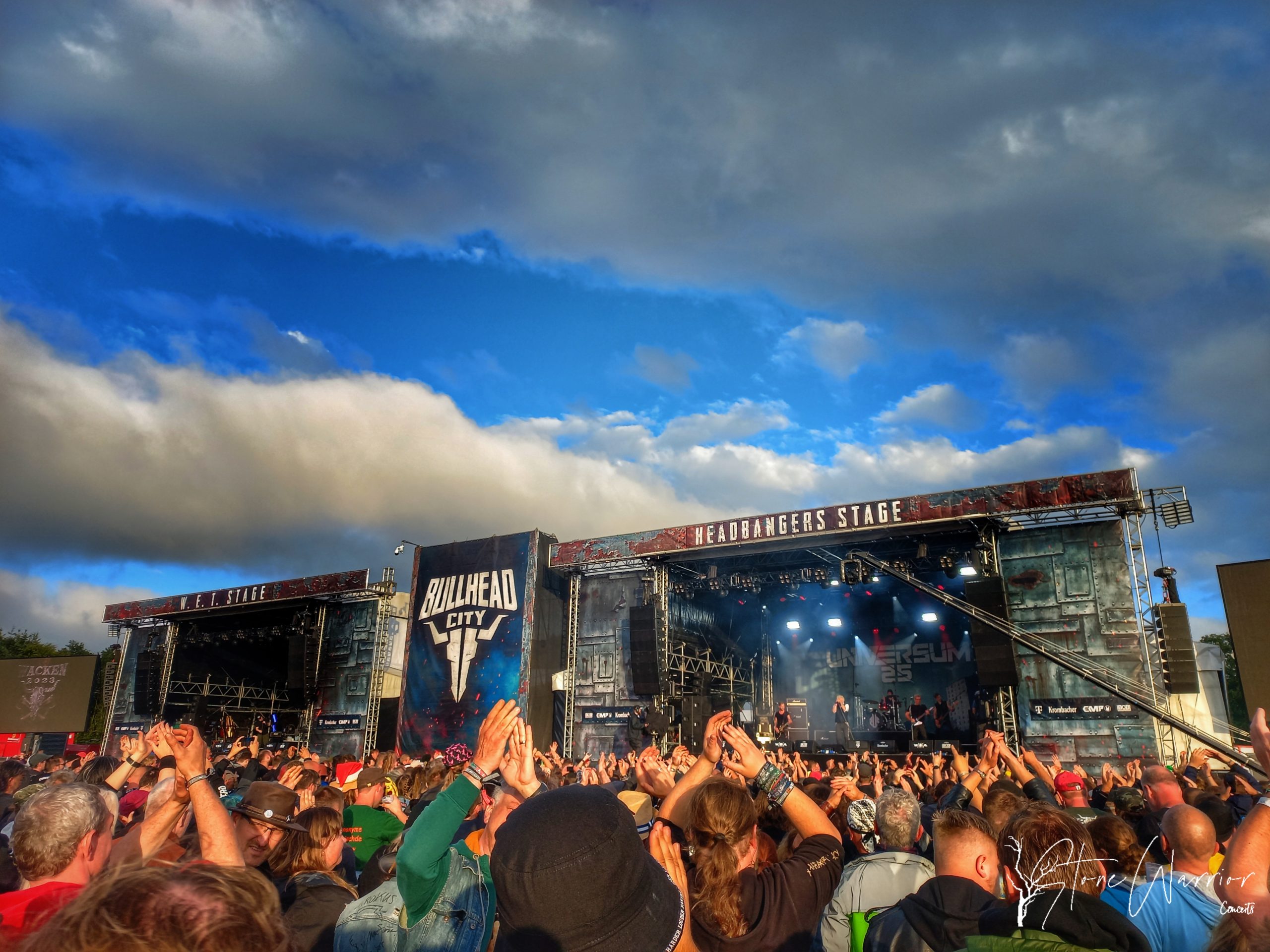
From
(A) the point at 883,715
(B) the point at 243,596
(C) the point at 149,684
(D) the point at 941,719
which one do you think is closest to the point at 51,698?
(C) the point at 149,684

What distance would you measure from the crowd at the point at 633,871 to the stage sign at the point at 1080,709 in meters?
13.3

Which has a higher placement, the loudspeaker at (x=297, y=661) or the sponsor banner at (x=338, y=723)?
the loudspeaker at (x=297, y=661)

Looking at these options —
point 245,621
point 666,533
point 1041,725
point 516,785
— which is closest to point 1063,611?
point 1041,725

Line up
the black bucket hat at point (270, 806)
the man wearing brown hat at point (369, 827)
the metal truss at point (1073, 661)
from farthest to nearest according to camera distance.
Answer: the metal truss at point (1073, 661) → the man wearing brown hat at point (369, 827) → the black bucket hat at point (270, 806)

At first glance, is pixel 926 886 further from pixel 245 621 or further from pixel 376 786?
pixel 245 621

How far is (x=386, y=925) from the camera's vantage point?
264cm

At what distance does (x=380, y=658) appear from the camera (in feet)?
86.6

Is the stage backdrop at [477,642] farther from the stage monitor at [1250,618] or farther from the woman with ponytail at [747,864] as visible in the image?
the woman with ponytail at [747,864]

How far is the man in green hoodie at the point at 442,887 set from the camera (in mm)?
2148

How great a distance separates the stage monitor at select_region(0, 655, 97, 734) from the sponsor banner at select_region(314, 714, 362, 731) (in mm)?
16730

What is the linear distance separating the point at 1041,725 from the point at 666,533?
1021cm

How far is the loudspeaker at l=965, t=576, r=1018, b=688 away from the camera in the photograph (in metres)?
16.6

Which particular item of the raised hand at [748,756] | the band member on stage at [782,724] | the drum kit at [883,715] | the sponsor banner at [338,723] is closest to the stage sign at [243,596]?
the sponsor banner at [338,723]

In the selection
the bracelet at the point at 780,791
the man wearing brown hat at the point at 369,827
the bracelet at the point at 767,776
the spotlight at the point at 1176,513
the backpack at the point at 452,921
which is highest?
the spotlight at the point at 1176,513
